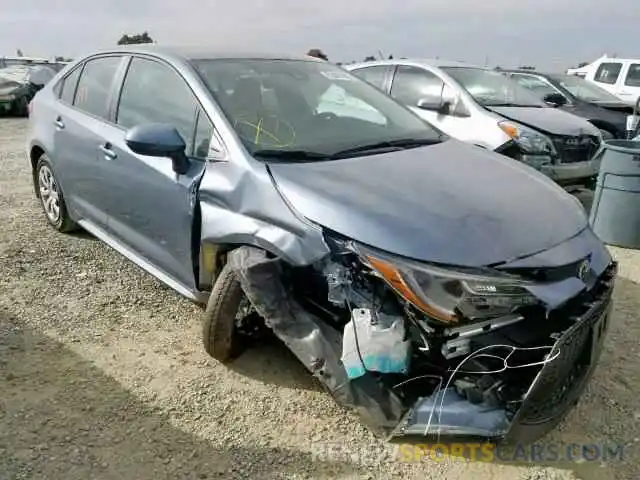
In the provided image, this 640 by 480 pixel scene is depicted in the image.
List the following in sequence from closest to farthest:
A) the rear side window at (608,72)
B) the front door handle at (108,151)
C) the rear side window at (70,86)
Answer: the front door handle at (108,151)
the rear side window at (70,86)
the rear side window at (608,72)

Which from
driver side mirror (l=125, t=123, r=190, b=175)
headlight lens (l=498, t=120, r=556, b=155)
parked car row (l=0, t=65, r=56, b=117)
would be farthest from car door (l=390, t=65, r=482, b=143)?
parked car row (l=0, t=65, r=56, b=117)

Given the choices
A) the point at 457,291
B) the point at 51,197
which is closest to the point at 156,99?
the point at 51,197

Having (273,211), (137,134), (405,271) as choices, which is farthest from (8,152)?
(405,271)

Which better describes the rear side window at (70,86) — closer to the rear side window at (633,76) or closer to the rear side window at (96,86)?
the rear side window at (96,86)

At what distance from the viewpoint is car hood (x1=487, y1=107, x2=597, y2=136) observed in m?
6.25

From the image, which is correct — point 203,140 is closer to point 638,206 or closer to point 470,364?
point 470,364

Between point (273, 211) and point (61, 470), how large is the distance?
53.5 inches

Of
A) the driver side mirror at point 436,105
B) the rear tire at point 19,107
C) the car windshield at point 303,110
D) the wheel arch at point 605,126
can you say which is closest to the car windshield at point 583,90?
the wheel arch at point 605,126

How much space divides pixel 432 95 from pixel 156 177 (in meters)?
4.43

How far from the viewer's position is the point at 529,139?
604 centimetres

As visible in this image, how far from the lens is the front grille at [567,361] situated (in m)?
2.20

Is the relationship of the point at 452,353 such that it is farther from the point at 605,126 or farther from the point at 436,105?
the point at 605,126

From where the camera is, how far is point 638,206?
518 centimetres

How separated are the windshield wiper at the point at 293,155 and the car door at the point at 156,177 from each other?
351mm
